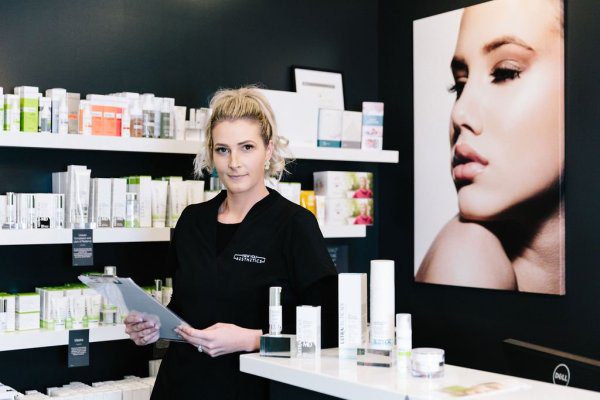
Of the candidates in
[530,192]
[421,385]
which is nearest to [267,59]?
[530,192]

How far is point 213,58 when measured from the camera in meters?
4.42

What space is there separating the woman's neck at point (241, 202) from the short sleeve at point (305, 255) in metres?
0.17

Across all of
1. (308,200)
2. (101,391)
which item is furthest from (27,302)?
(308,200)

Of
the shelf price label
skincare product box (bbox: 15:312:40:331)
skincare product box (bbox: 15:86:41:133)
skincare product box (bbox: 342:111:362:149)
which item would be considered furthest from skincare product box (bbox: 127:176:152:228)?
skincare product box (bbox: 342:111:362:149)

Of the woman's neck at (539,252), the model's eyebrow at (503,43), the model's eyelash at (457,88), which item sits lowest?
the woman's neck at (539,252)

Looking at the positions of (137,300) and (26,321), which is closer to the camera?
(137,300)

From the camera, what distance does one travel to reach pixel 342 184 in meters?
4.59

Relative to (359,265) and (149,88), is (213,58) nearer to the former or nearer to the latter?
(149,88)

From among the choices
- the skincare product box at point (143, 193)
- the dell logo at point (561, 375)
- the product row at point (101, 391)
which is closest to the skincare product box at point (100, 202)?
the skincare product box at point (143, 193)

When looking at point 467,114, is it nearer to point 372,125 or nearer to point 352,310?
point 372,125

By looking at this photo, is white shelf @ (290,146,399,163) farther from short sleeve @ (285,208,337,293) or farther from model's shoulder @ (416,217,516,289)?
short sleeve @ (285,208,337,293)

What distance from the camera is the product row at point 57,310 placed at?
350 centimetres

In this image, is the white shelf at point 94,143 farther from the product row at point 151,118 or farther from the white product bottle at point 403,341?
the white product bottle at point 403,341

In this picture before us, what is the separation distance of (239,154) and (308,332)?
775mm
